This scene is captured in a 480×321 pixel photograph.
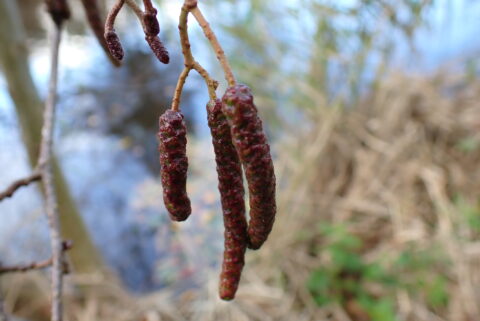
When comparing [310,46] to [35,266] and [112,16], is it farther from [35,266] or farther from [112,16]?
[112,16]

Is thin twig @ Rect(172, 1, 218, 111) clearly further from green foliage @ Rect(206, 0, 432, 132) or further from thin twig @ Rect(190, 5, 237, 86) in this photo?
green foliage @ Rect(206, 0, 432, 132)

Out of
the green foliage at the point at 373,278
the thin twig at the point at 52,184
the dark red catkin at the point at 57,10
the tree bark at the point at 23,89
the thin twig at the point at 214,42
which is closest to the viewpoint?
the thin twig at the point at 214,42

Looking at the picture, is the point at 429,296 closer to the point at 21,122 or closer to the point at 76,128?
the point at 21,122

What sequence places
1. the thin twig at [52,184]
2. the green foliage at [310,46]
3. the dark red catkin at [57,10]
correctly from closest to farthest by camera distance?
the thin twig at [52,184] < the dark red catkin at [57,10] < the green foliage at [310,46]

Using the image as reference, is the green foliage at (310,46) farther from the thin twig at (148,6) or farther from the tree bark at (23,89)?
the thin twig at (148,6)

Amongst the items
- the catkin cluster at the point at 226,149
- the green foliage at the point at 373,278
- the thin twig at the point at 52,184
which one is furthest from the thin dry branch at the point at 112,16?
the green foliage at the point at 373,278

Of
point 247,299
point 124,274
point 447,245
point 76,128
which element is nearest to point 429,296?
point 447,245

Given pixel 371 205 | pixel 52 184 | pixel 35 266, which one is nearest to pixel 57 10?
pixel 52 184
